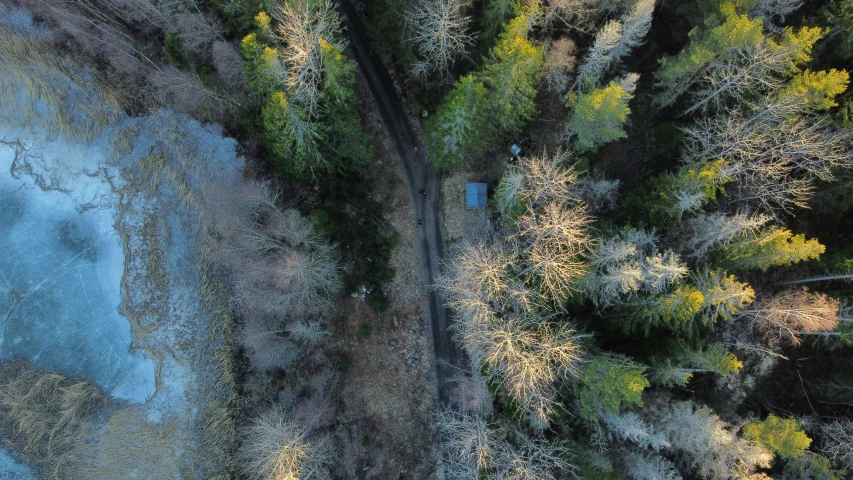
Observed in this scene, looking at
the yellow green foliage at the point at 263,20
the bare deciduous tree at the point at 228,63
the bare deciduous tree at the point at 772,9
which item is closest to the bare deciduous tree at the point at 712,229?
the bare deciduous tree at the point at 772,9

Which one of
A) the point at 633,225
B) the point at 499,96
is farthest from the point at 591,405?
the point at 499,96

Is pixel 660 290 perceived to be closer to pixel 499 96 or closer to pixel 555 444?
pixel 555 444

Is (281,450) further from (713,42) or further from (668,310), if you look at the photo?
(713,42)

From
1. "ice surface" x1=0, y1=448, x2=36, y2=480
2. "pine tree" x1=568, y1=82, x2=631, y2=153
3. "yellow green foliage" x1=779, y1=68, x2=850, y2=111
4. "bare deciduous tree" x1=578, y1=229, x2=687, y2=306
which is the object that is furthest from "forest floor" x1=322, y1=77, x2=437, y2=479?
"yellow green foliage" x1=779, y1=68, x2=850, y2=111

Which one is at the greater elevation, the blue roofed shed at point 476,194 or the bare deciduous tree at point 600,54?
the bare deciduous tree at point 600,54

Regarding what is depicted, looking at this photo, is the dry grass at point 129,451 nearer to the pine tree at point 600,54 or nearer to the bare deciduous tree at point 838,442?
the pine tree at point 600,54

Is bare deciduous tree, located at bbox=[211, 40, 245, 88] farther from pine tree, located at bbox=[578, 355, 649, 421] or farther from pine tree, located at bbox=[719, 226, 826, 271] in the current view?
pine tree, located at bbox=[719, 226, 826, 271]
